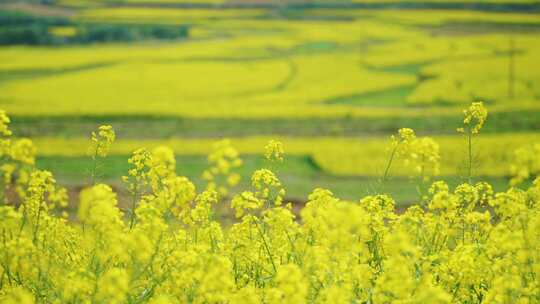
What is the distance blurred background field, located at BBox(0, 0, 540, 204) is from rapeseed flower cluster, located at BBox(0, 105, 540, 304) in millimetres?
4563

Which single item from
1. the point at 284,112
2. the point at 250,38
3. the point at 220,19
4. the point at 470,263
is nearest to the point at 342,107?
the point at 284,112

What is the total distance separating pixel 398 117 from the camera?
28.3 m

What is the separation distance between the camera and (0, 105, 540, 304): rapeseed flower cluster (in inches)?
162

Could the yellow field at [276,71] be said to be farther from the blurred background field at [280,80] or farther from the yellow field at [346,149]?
the yellow field at [346,149]

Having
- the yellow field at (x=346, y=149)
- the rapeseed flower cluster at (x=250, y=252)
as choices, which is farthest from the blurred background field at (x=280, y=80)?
the rapeseed flower cluster at (x=250, y=252)

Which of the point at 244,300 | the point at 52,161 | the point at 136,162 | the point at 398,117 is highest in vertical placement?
the point at 398,117

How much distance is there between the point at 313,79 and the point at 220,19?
76.1ft

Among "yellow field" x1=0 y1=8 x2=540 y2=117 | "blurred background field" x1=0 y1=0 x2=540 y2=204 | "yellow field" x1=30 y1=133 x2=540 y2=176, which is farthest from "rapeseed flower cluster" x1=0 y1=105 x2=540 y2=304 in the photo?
"yellow field" x1=0 y1=8 x2=540 y2=117

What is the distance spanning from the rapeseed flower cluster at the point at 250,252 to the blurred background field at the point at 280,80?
4563mm

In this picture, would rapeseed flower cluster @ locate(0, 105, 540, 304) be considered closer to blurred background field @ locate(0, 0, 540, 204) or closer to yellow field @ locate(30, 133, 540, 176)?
blurred background field @ locate(0, 0, 540, 204)

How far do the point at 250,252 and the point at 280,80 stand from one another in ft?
107

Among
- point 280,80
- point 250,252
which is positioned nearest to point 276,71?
point 280,80

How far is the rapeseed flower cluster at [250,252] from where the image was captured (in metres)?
4.11

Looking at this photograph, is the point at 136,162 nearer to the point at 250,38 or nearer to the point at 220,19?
the point at 250,38
